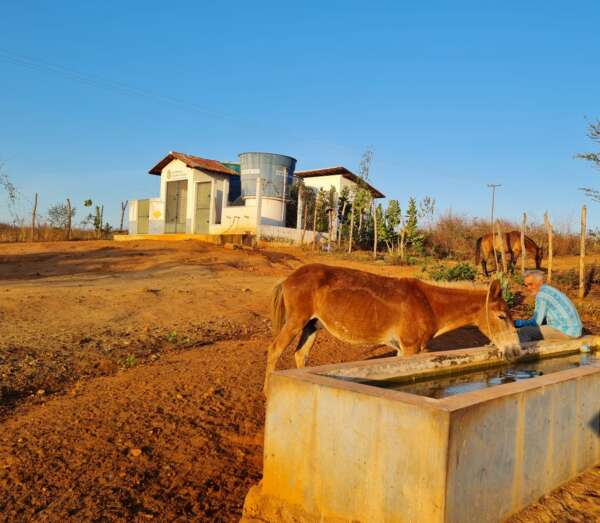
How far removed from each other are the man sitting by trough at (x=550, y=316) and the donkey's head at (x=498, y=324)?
54.0 inches

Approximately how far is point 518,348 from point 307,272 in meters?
2.49

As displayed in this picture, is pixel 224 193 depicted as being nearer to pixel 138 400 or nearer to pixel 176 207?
pixel 176 207

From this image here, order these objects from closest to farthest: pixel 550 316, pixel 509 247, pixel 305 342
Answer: pixel 305 342 → pixel 550 316 → pixel 509 247

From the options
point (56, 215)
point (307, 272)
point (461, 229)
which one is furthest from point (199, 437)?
point (56, 215)

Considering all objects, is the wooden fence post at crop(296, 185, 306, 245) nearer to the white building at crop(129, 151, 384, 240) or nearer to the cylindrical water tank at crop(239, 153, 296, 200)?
the white building at crop(129, 151, 384, 240)

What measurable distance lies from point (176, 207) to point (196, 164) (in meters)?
3.44

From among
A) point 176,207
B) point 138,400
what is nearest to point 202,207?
point 176,207

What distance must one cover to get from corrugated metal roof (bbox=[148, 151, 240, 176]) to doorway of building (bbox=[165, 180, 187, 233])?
1.28 metres

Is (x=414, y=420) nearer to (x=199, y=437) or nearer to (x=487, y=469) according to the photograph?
(x=487, y=469)

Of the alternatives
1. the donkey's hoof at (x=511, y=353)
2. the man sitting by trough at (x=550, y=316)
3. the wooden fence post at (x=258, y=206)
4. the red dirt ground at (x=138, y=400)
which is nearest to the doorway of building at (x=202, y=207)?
the wooden fence post at (x=258, y=206)

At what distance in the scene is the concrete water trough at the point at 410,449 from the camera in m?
3.11

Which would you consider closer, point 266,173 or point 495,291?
point 495,291

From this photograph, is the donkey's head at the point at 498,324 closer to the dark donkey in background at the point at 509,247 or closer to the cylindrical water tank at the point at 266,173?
the dark donkey in background at the point at 509,247

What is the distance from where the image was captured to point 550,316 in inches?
287
